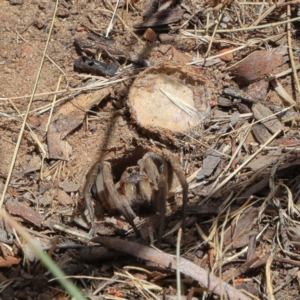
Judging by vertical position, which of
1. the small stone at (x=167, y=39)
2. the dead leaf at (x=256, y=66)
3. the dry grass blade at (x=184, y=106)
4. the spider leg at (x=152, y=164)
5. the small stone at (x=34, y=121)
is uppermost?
the small stone at (x=167, y=39)

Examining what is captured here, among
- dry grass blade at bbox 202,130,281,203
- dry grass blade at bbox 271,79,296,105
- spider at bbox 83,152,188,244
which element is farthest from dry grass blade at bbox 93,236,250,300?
dry grass blade at bbox 271,79,296,105

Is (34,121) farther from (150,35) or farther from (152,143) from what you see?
(150,35)

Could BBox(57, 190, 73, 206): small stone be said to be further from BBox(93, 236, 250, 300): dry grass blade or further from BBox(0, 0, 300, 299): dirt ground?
BBox(93, 236, 250, 300): dry grass blade

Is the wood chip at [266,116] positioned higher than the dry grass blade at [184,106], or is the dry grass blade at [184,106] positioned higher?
the dry grass blade at [184,106]

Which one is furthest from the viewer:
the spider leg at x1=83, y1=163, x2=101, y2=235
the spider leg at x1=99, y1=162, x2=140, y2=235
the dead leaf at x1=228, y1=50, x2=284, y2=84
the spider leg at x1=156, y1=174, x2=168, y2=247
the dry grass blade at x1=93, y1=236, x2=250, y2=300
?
the dead leaf at x1=228, y1=50, x2=284, y2=84

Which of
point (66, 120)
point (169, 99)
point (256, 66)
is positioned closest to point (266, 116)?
point (256, 66)

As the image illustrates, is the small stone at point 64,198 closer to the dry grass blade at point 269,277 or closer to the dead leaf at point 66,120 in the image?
the dead leaf at point 66,120

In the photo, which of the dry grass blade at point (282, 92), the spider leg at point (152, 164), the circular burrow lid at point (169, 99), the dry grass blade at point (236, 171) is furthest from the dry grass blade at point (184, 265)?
the dry grass blade at point (282, 92)

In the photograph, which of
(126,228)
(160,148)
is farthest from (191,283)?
(160,148)
